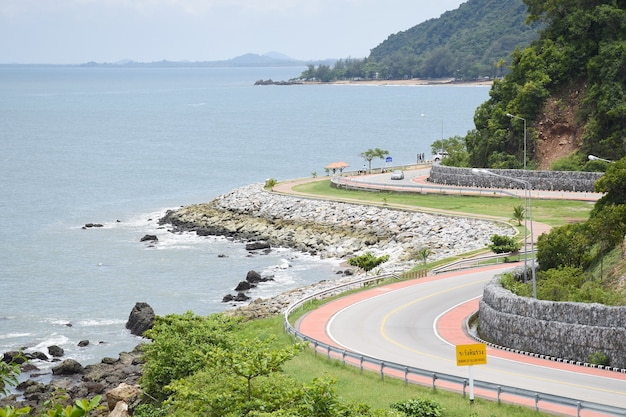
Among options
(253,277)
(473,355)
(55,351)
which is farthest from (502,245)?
(473,355)

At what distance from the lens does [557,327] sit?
106 feet

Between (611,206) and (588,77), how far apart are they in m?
42.5

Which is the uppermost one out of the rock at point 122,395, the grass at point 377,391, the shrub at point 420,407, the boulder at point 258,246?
the shrub at point 420,407

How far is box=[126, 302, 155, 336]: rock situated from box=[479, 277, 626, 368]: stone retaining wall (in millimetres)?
22806

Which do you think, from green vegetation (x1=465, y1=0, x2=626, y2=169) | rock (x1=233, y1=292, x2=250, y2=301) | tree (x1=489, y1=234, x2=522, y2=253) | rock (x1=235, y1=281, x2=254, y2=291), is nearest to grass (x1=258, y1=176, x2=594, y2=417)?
green vegetation (x1=465, y1=0, x2=626, y2=169)

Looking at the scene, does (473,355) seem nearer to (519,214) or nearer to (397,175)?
(519,214)

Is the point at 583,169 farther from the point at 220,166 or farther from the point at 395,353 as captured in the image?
the point at 220,166

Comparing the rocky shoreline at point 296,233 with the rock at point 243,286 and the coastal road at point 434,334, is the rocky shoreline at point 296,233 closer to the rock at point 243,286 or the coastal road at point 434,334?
the rock at point 243,286

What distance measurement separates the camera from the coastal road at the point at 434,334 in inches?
1145

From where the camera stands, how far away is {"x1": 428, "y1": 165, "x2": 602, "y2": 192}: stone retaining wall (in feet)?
238

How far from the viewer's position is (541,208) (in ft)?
224

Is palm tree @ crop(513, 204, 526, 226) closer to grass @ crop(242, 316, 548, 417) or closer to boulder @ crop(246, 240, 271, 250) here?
boulder @ crop(246, 240, 271, 250)

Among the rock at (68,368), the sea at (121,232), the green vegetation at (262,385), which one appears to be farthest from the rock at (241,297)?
the green vegetation at (262,385)

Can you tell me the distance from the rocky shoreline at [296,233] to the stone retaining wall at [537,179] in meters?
9.13
